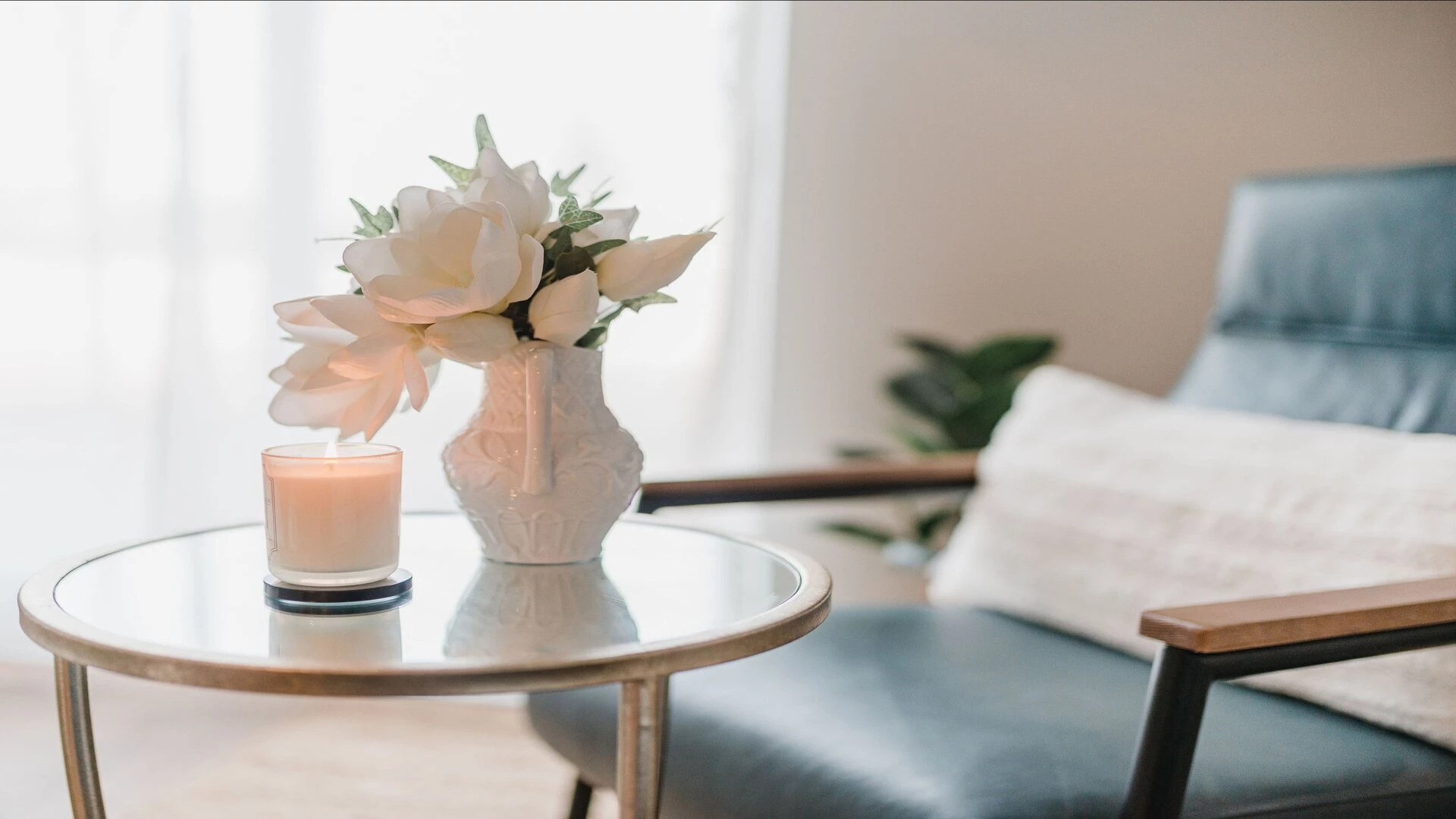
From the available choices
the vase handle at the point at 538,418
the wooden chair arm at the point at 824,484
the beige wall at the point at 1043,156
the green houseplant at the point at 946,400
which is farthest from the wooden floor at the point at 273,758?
the vase handle at the point at 538,418

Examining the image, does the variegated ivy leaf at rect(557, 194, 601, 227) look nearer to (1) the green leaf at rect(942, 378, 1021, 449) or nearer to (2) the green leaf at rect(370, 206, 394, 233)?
(2) the green leaf at rect(370, 206, 394, 233)

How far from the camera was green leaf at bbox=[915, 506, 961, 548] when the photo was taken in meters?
2.16

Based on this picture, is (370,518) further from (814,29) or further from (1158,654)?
(814,29)

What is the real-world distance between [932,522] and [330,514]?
1414 mm

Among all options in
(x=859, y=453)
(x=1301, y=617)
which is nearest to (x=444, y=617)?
(x=1301, y=617)

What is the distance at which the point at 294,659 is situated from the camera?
75 centimetres

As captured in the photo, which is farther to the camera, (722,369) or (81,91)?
(722,369)

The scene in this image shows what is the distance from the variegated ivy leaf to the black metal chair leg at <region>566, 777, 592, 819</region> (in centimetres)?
69

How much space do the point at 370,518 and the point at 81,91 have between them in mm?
1164

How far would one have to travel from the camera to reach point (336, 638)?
2.65 feet

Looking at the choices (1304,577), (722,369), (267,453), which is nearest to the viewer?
(267,453)

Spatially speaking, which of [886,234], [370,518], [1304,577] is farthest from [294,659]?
[886,234]

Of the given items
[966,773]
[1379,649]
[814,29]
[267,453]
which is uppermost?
[814,29]

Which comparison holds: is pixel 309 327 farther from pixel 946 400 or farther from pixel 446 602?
pixel 946 400
